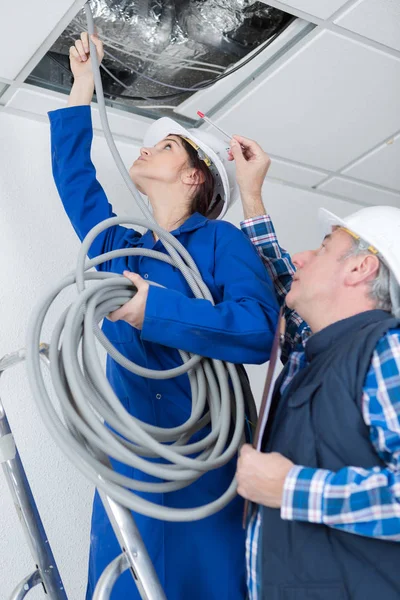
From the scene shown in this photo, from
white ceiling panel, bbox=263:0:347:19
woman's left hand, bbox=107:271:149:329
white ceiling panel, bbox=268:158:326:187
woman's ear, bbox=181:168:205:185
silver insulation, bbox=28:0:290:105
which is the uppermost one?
silver insulation, bbox=28:0:290:105

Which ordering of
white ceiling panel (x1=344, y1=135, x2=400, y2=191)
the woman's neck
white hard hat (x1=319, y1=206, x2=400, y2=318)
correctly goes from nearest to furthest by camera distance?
white hard hat (x1=319, y1=206, x2=400, y2=318), the woman's neck, white ceiling panel (x1=344, y1=135, x2=400, y2=191)

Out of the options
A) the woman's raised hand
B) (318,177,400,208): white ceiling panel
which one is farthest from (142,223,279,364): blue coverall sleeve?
(318,177,400,208): white ceiling panel

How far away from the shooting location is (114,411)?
52.9 inches

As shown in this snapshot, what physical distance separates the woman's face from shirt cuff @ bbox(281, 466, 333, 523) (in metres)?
0.95

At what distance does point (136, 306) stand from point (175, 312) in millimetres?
81

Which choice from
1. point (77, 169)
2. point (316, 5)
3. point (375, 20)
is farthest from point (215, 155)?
point (375, 20)

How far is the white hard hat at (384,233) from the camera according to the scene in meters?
1.41

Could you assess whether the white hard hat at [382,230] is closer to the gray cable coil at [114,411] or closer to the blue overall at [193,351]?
the blue overall at [193,351]

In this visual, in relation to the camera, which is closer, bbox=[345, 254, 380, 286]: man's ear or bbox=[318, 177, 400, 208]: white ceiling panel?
bbox=[345, 254, 380, 286]: man's ear

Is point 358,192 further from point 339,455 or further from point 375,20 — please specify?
point 339,455

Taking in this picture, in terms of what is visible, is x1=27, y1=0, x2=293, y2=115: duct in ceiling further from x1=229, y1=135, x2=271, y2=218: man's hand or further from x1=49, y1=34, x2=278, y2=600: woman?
x1=229, y1=135, x2=271, y2=218: man's hand

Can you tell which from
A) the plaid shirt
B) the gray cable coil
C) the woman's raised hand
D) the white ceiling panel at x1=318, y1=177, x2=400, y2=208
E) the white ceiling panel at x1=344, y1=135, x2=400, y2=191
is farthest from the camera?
the white ceiling panel at x1=318, y1=177, x2=400, y2=208

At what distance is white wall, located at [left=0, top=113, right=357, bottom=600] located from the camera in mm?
1989

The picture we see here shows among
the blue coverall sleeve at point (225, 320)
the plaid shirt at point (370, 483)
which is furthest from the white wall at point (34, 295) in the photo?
the plaid shirt at point (370, 483)
